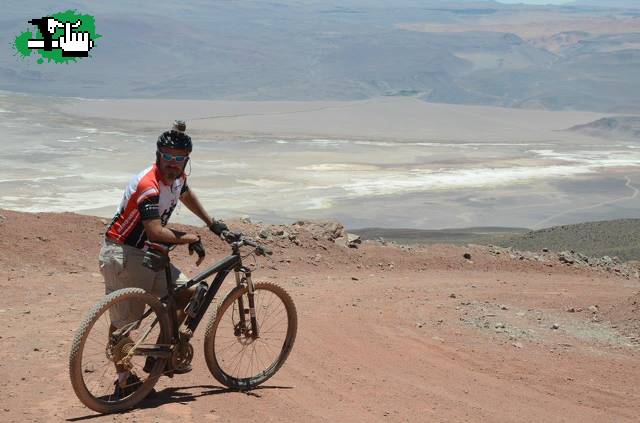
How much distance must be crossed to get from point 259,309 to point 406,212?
3344 cm

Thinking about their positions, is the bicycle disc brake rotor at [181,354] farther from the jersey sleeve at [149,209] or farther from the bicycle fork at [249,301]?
the jersey sleeve at [149,209]

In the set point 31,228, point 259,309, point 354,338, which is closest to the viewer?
point 259,309

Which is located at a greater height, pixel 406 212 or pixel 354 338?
pixel 354 338

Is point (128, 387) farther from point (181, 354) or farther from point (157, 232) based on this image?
point (157, 232)

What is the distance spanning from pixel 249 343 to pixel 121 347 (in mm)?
933

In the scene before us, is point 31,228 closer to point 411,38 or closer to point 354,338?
point 354,338

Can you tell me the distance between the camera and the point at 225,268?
5770 mm

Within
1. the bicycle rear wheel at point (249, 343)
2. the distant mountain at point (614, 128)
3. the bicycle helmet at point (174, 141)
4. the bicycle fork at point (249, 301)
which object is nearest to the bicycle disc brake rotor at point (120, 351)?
the bicycle rear wheel at point (249, 343)

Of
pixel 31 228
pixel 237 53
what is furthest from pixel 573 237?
pixel 237 53

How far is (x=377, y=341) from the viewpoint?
795 centimetres

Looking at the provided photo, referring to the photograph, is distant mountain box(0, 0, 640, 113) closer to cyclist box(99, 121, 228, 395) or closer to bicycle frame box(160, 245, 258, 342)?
bicycle frame box(160, 245, 258, 342)

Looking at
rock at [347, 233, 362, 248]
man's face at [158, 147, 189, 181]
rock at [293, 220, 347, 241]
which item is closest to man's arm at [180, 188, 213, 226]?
man's face at [158, 147, 189, 181]

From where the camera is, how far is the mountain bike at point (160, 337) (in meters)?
5.29

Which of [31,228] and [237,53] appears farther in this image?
[237,53]
